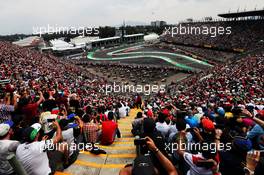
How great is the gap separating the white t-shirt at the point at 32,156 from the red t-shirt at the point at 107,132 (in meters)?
3.48

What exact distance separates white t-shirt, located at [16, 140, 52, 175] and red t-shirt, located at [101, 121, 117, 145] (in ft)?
11.4

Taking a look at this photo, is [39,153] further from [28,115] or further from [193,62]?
[193,62]

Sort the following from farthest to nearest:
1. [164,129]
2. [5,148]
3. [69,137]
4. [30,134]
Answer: [164,129]
[69,137]
[30,134]
[5,148]

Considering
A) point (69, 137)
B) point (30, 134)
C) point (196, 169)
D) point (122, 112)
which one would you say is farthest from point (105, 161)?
point (122, 112)

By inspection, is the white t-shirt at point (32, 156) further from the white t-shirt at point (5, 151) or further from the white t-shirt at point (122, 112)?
the white t-shirt at point (122, 112)

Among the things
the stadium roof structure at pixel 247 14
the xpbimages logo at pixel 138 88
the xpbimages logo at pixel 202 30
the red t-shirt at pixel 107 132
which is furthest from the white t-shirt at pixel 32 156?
the xpbimages logo at pixel 202 30

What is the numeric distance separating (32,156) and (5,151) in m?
0.50

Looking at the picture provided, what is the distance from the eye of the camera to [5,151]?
4.52 meters

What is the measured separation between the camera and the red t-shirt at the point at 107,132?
26.8 ft

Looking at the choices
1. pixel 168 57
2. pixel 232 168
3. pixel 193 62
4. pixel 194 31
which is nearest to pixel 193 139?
pixel 232 168

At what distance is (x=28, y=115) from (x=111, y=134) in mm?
2823

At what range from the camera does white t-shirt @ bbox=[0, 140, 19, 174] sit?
14.3ft

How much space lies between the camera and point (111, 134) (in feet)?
27.4

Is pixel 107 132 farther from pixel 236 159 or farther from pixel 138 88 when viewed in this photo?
pixel 138 88
